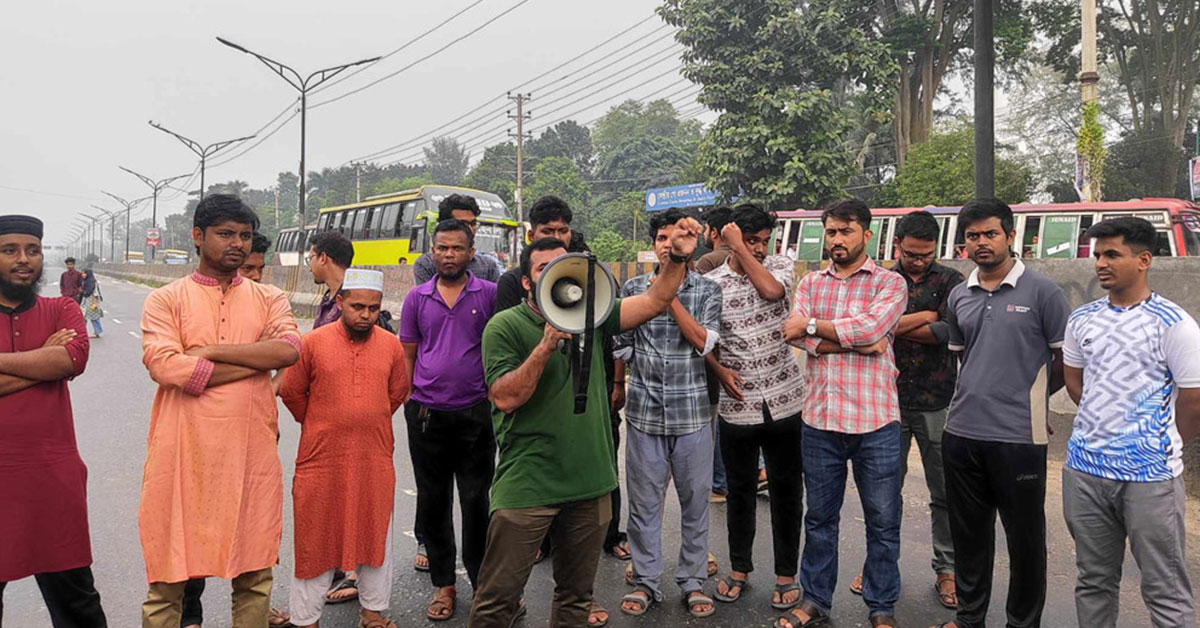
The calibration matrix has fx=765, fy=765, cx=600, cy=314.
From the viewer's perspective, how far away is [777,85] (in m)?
21.4

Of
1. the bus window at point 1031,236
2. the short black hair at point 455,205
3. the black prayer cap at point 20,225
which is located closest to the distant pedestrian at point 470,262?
the short black hair at point 455,205

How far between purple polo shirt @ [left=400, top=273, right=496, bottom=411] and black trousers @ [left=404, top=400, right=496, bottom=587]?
0.08 metres

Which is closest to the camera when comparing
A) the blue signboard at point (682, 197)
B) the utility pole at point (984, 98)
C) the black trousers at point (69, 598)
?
the black trousers at point (69, 598)

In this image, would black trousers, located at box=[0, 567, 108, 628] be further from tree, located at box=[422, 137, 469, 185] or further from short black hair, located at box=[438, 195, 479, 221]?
tree, located at box=[422, 137, 469, 185]

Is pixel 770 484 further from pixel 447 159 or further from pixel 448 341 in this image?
pixel 447 159

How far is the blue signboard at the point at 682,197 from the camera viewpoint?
96.6ft

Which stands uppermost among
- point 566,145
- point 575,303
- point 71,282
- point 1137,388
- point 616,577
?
point 566,145

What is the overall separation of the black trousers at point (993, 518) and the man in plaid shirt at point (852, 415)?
0.27 metres

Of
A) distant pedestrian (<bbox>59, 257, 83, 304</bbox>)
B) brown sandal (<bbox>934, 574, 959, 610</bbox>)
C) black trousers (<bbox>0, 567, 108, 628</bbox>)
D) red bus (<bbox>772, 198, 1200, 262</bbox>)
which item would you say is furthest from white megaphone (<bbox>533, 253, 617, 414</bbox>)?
distant pedestrian (<bbox>59, 257, 83, 304</bbox>)

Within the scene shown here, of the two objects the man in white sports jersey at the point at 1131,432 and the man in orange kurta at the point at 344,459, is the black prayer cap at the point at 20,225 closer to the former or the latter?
the man in orange kurta at the point at 344,459

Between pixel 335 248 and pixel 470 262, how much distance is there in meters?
0.76

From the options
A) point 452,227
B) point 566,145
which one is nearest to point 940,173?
point 452,227

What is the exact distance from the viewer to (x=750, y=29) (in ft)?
71.1

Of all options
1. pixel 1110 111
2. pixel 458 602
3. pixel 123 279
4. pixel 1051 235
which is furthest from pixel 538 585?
pixel 123 279
